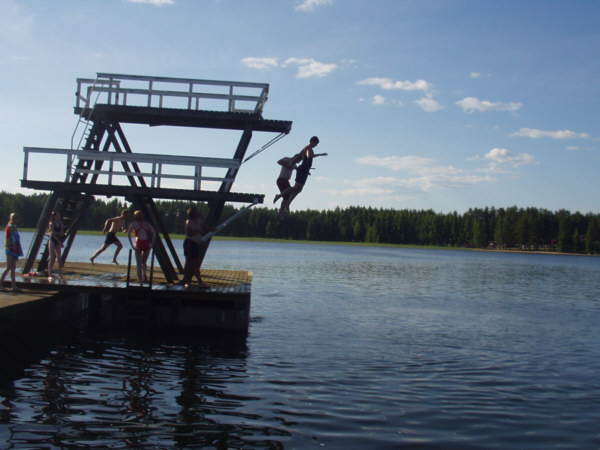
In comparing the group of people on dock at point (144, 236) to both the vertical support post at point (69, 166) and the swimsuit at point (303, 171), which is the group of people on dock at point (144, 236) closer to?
the swimsuit at point (303, 171)

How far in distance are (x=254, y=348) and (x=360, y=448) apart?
23.8 ft

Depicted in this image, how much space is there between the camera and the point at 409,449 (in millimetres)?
8172

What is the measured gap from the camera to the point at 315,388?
1123 centimetres

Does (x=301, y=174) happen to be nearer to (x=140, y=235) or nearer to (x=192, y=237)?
(x=192, y=237)

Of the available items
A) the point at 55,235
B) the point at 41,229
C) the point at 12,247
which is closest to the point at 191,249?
the point at 55,235

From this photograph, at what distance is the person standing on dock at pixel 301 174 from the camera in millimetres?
11273

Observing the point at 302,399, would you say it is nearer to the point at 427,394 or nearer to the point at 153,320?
the point at 427,394

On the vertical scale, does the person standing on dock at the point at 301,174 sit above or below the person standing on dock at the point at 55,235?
above

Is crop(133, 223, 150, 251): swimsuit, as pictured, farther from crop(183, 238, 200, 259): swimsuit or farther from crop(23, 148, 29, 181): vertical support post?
crop(23, 148, 29, 181): vertical support post

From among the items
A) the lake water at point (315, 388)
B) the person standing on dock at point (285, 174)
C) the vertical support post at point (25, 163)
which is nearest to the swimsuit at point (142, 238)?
the lake water at point (315, 388)

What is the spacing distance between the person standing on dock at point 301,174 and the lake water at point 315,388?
386 cm

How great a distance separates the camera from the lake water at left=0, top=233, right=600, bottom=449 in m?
8.49

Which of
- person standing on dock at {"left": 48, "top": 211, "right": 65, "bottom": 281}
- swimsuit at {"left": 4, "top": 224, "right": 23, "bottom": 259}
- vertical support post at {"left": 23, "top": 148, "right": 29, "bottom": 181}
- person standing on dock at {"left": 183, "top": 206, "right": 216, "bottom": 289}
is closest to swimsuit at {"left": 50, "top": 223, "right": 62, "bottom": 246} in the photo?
person standing on dock at {"left": 48, "top": 211, "right": 65, "bottom": 281}

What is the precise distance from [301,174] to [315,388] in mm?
4453
